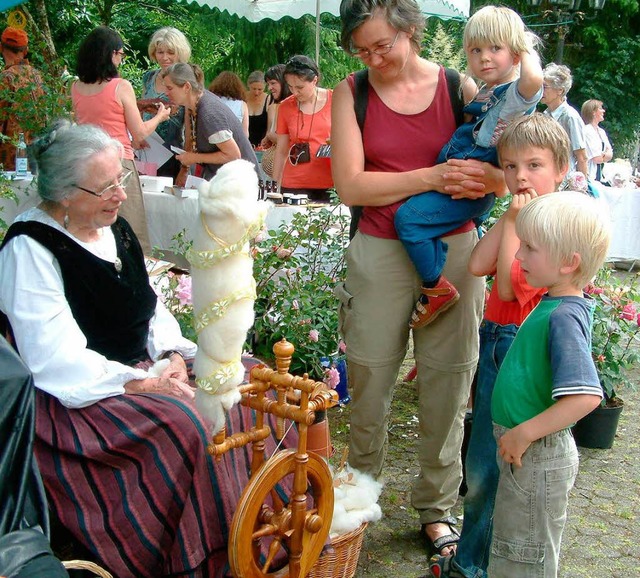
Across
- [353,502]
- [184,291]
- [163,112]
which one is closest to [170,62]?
[163,112]

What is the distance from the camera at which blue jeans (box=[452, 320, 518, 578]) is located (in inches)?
93.1

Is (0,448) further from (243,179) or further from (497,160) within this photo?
(497,160)

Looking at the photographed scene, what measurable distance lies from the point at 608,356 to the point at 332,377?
148 cm

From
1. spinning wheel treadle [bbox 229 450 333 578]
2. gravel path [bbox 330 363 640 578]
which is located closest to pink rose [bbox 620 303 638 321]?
A: gravel path [bbox 330 363 640 578]

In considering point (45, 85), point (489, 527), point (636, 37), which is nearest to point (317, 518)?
point (489, 527)

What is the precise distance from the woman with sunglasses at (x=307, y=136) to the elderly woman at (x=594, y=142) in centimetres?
454

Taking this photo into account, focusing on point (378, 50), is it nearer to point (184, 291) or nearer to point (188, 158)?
point (184, 291)

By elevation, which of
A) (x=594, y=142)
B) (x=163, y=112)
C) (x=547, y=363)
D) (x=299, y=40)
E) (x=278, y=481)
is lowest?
(x=278, y=481)

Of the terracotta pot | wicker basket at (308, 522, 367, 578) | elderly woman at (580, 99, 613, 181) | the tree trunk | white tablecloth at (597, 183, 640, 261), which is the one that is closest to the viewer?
wicker basket at (308, 522, 367, 578)

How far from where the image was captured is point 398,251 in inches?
103

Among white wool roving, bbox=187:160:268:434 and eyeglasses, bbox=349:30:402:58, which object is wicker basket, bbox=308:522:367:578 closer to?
white wool roving, bbox=187:160:268:434

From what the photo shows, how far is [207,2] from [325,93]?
9.77 feet

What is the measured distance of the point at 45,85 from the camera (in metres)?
5.66

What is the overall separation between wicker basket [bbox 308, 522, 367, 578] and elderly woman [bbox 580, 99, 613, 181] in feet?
23.9
